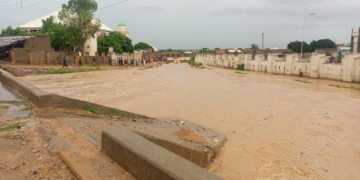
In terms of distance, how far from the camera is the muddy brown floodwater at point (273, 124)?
5633mm

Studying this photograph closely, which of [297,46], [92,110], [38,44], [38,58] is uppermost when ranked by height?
[297,46]

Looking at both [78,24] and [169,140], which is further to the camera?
[78,24]

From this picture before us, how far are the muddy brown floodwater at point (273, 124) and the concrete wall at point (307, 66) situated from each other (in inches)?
131

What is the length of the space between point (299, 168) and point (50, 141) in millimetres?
5042

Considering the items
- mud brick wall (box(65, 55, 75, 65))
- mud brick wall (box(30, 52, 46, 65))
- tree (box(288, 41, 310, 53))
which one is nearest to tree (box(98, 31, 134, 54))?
mud brick wall (box(65, 55, 75, 65))

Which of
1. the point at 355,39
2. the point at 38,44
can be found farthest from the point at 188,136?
the point at 355,39

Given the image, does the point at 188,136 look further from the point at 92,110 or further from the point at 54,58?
the point at 54,58

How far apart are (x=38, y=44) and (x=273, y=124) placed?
87.2 feet

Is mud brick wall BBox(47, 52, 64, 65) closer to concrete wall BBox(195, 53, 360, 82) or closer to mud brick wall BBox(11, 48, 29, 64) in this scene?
mud brick wall BBox(11, 48, 29, 64)

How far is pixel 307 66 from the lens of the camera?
23.8m

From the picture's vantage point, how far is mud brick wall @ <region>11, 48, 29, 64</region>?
82.4ft

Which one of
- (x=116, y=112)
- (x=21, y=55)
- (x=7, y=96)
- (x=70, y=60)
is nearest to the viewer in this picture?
(x=116, y=112)

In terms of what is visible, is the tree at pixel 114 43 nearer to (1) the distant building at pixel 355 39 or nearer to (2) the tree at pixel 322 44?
(1) the distant building at pixel 355 39

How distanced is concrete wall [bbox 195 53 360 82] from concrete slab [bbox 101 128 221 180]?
66.4ft
